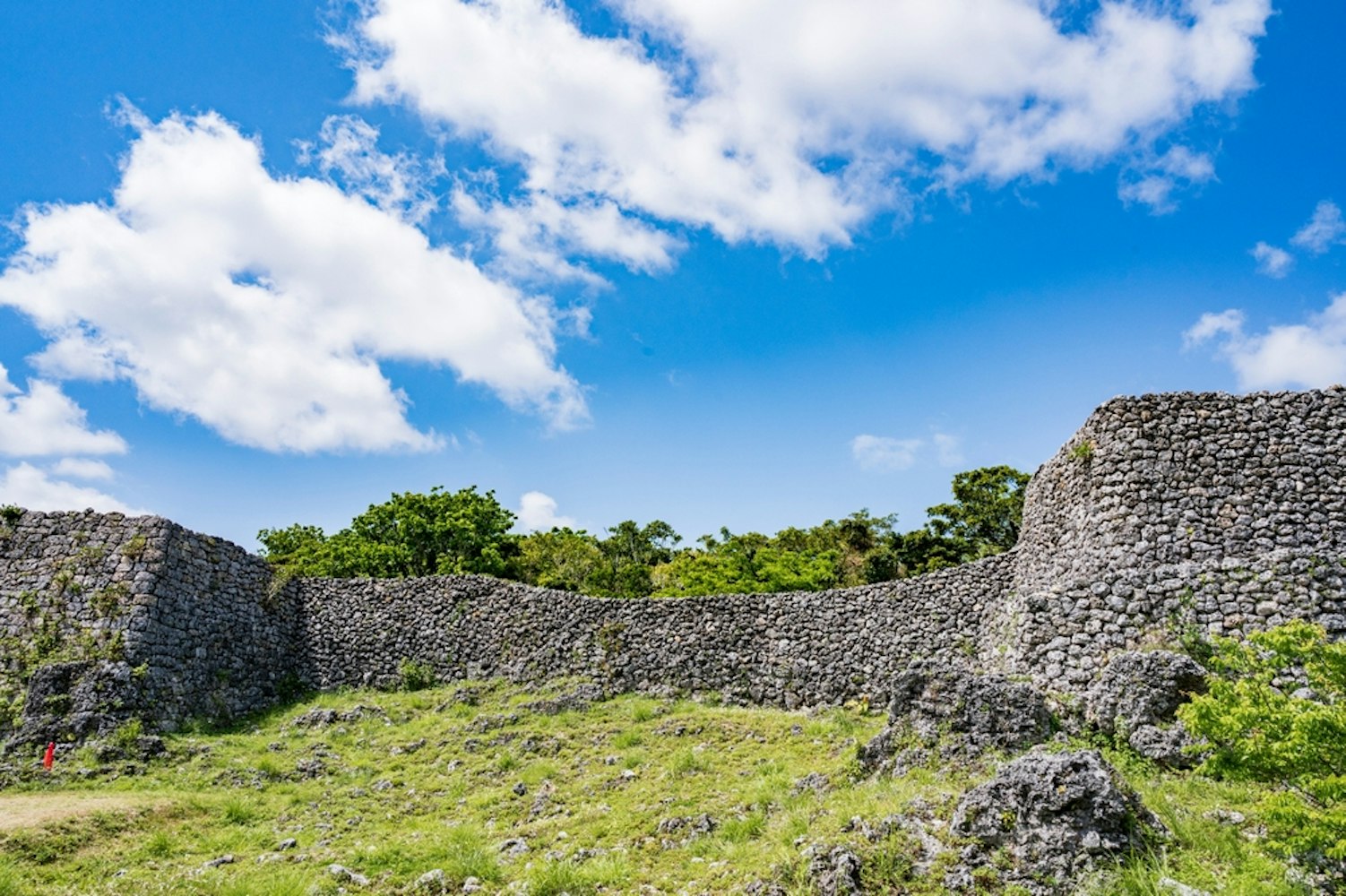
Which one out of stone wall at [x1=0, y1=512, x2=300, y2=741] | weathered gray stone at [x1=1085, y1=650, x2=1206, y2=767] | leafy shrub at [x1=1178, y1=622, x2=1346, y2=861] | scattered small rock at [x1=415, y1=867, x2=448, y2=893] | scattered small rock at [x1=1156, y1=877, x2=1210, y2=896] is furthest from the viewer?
stone wall at [x1=0, y1=512, x2=300, y2=741]

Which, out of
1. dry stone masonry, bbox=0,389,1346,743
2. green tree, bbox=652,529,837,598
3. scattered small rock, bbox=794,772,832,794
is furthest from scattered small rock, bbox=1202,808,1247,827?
green tree, bbox=652,529,837,598

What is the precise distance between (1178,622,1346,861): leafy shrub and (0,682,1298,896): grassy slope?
26.3 inches

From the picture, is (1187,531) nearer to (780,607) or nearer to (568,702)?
(780,607)

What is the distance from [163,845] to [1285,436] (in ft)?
68.3

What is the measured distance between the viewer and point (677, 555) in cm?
4312

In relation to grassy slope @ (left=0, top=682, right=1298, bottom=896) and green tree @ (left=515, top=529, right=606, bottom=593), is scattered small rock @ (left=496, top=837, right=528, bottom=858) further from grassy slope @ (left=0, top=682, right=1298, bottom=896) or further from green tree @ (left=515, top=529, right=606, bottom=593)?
green tree @ (left=515, top=529, right=606, bottom=593)

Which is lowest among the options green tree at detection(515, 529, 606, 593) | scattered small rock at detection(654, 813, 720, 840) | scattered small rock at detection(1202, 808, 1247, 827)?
scattered small rock at detection(654, 813, 720, 840)

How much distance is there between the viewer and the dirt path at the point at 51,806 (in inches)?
449

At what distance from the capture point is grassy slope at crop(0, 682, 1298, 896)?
8375 millimetres

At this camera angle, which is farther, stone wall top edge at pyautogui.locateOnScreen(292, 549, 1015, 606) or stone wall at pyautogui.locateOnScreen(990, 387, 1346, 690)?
stone wall top edge at pyautogui.locateOnScreen(292, 549, 1015, 606)

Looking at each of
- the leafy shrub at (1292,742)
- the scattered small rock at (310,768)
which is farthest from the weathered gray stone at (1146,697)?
the scattered small rock at (310,768)

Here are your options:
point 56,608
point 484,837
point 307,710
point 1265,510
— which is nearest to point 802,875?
point 484,837

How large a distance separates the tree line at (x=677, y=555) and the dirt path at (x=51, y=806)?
1816 cm

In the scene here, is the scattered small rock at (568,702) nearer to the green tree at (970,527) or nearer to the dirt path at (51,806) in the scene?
the dirt path at (51,806)
